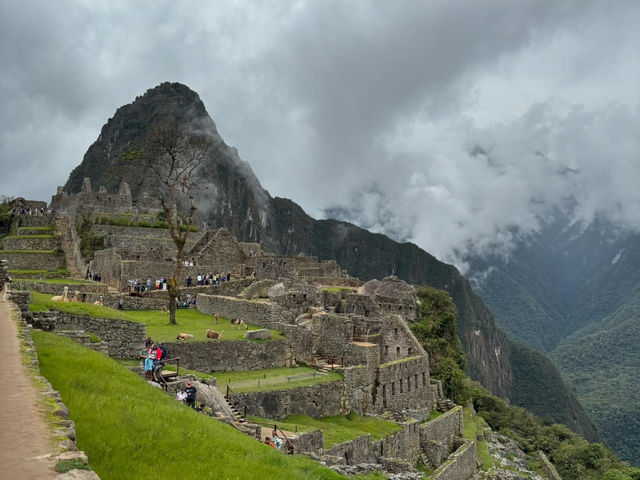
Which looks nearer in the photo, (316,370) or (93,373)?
(93,373)

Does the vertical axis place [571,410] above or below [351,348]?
below

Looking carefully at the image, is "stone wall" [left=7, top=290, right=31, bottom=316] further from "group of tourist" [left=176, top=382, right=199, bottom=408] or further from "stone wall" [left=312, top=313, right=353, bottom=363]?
"stone wall" [left=312, top=313, right=353, bottom=363]

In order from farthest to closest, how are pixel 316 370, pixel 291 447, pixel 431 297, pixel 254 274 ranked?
pixel 431 297 < pixel 254 274 < pixel 316 370 < pixel 291 447

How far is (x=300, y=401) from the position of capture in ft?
66.1

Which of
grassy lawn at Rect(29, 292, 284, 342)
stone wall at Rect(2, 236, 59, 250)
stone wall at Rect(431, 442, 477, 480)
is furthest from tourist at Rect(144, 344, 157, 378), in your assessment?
stone wall at Rect(2, 236, 59, 250)

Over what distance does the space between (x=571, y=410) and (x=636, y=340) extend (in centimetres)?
3926

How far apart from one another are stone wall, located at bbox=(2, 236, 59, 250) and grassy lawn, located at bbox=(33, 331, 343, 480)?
32.8 meters

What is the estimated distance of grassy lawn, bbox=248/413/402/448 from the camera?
17469mm

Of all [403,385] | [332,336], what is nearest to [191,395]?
[332,336]

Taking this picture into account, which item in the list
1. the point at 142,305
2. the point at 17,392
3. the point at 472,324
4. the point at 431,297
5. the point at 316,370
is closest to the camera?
the point at 17,392

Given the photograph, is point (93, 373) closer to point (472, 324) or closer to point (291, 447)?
point (291, 447)

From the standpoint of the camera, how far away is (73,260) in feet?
131

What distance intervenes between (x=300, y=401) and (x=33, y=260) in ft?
87.6

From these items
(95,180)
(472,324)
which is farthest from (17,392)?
(95,180)
